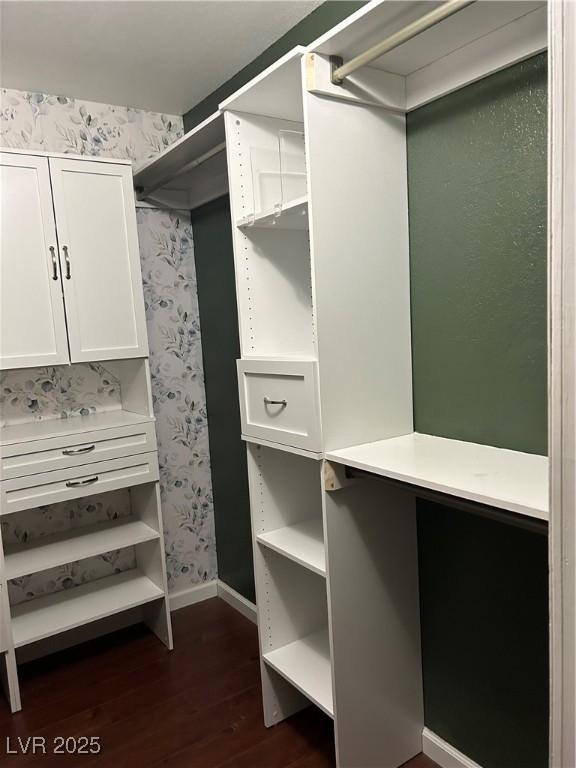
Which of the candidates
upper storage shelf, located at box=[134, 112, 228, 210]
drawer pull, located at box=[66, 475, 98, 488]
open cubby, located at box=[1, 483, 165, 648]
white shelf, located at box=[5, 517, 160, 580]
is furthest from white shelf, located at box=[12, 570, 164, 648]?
upper storage shelf, located at box=[134, 112, 228, 210]

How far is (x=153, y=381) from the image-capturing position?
2.88 meters

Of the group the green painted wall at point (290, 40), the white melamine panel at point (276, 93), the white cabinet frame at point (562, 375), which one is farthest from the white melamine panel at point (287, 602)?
the green painted wall at point (290, 40)

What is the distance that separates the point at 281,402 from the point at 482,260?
0.70m

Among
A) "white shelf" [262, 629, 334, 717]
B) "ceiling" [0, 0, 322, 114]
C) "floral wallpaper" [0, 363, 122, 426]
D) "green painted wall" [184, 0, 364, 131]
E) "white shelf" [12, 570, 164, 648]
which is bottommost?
"white shelf" [12, 570, 164, 648]

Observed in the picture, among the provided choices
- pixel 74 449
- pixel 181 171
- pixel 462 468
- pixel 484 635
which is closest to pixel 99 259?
pixel 181 171

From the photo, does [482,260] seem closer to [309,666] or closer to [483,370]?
[483,370]

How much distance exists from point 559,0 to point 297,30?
4.75ft

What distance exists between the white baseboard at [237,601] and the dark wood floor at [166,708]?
4cm

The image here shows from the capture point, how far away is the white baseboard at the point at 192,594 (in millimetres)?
2967

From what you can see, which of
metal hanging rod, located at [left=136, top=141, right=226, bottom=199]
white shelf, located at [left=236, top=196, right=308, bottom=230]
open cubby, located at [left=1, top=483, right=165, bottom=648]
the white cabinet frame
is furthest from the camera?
open cubby, located at [left=1, top=483, right=165, bottom=648]

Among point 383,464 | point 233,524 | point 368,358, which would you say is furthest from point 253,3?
point 233,524

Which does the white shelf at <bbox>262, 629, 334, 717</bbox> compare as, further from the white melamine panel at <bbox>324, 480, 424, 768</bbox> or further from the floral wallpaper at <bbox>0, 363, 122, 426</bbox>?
the floral wallpaper at <bbox>0, 363, 122, 426</bbox>

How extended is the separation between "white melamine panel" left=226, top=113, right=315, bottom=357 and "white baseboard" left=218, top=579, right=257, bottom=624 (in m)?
1.48

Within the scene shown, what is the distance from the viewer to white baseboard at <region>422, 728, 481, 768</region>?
177cm
